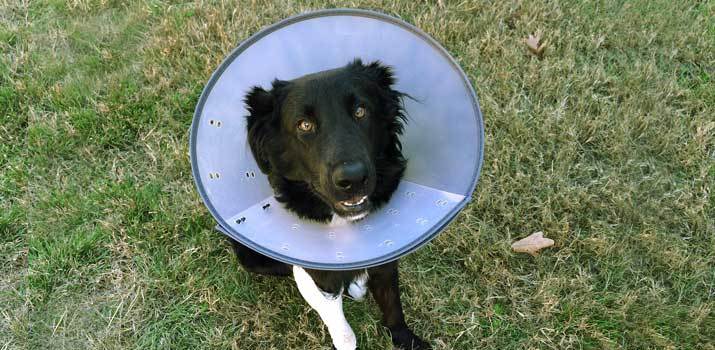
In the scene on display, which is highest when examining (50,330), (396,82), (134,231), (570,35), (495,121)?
(396,82)

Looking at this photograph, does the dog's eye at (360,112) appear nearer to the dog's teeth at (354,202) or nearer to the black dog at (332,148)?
the black dog at (332,148)

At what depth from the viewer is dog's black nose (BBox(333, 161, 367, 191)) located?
1.95m

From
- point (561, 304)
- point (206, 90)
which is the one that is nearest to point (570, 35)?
point (561, 304)

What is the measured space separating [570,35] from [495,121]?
980 millimetres

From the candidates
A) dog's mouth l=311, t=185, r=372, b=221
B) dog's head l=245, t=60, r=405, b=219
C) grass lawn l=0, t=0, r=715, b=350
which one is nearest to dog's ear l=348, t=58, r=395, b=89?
dog's head l=245, t=60, r=405, b=219

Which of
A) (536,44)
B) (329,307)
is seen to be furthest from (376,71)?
(536,44)

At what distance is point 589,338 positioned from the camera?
263 cm

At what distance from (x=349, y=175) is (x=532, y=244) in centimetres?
138

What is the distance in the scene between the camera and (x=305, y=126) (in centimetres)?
221

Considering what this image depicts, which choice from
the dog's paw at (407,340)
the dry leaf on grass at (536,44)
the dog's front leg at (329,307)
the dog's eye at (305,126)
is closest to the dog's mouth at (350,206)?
the dog's eye at (305,126)

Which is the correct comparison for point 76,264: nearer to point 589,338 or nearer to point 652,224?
point 589,338

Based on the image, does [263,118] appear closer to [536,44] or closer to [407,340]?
[407,340]

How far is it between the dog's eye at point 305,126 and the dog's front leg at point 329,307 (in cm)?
60

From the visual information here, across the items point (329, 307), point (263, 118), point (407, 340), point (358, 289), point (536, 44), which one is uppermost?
point (263, 118)
